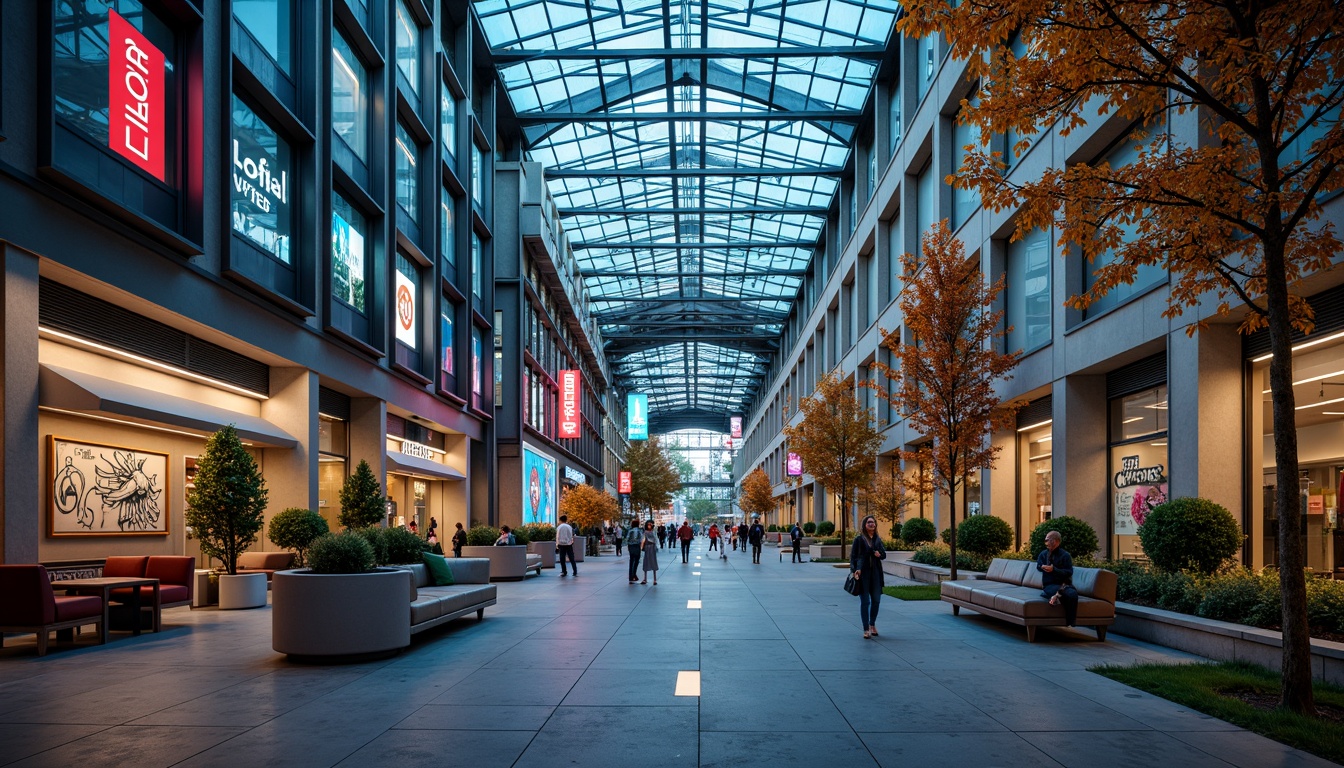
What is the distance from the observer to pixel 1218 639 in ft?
34.2

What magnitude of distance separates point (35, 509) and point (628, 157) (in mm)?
33184

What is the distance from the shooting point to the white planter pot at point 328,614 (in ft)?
33.4

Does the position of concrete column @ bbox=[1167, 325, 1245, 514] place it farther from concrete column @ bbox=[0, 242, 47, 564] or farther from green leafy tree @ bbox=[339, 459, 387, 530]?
green leafy tree @ bbox=[339, 459, 387, 530]

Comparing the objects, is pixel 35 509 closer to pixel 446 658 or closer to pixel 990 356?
pixel 446 658

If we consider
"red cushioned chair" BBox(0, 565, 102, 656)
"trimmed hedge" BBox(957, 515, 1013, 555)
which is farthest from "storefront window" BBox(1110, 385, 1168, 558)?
"red cushioned chair" BBox(0, 565, 102, 656)

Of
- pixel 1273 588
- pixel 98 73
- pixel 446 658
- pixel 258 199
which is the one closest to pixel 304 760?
pixel 446 658

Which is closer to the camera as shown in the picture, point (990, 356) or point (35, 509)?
point (35, 509)

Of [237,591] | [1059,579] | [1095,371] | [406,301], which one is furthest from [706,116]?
[1059,579]

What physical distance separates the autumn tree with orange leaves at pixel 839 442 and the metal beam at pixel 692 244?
15.4 meters

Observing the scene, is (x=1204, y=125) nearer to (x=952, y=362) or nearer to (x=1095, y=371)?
(x=1095, y=371)

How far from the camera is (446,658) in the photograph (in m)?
10.7

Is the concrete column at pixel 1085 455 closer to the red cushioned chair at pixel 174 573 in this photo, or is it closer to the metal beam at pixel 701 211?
the red cushioned chair at pixel 174 573

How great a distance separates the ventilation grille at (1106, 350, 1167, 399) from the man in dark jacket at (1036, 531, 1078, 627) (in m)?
6.02

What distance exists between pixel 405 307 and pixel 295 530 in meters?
10.4
